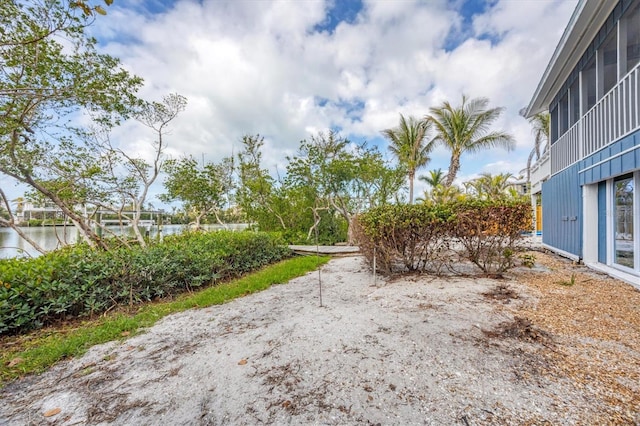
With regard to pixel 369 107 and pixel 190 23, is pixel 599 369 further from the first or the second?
pixel 369 107

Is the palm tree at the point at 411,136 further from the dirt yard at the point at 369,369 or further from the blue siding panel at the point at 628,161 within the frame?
the dirt yard at the point at 369,369

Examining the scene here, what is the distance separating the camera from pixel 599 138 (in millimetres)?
4949

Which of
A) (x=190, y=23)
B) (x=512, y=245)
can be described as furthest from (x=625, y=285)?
(x=190, y=23)

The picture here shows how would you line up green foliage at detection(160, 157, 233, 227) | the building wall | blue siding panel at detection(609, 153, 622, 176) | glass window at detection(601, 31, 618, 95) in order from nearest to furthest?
the building wall < blue siding panel at detection(609, 153, 622, 176) < glass window at detection(601, 31, 618, 95) < green foliage at detection(160, 157, 233, 227)

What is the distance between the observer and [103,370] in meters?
2.26

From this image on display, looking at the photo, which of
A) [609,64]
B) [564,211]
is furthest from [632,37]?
[564,211]

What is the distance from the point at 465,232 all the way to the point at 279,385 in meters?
3.69

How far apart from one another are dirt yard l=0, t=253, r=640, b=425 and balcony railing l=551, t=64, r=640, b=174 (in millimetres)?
2632

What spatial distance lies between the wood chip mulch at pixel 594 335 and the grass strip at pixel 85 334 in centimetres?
392

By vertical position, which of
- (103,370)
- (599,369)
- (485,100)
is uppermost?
(485,100)

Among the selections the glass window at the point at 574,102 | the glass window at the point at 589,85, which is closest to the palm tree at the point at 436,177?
the glass window at the point at 574,102

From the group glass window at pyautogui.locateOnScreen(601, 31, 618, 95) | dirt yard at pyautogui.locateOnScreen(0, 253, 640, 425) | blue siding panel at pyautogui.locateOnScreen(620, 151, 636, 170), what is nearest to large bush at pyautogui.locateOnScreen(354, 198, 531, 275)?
dirt yard at pyautogui.locateOnScreen(0, 253, 640, 425)

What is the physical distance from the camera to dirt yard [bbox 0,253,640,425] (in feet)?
5.39

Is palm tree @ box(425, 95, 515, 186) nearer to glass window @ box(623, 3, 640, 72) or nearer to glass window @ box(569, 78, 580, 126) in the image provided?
glass window @ box(569, 78, 580, 126)
